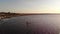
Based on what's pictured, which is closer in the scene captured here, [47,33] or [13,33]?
[13,33]

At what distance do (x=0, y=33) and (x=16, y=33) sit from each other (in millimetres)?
1571

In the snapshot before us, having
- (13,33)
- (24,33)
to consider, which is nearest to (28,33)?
(24,33)

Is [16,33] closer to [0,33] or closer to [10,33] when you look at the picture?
[10,33]

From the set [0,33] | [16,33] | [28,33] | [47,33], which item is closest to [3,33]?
[0,33]

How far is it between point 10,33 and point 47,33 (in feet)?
12.2

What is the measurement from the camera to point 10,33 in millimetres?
13406

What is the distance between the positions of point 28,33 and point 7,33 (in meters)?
1.97

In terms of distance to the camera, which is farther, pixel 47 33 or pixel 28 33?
pixel 47 33

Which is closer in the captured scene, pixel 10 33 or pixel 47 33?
pixel 10 33

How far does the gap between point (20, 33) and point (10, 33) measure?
0.93 meters

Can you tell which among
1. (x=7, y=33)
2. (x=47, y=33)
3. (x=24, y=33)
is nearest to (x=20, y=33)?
(x=24, y=33)

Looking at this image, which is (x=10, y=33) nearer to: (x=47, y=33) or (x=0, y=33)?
(x=0, y=33)

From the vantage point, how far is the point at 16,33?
43.7 feet

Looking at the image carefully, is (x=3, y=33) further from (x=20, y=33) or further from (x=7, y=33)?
(x=20, y=33)
